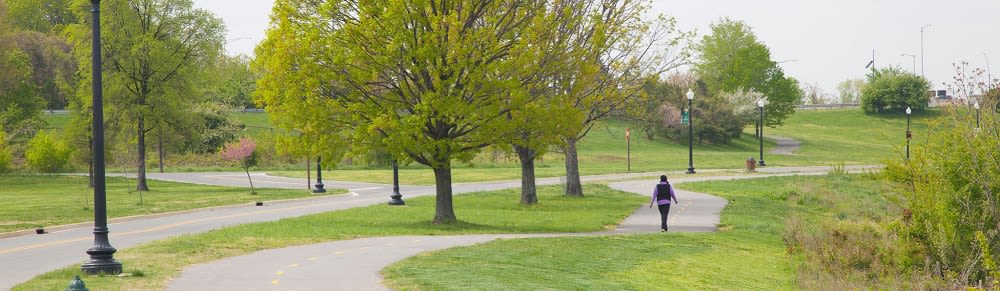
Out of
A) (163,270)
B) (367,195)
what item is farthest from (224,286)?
(367,195)

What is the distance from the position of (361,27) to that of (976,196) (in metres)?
13.0

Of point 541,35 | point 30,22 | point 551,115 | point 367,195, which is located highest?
point 30,22

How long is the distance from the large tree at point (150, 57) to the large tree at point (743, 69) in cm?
5934

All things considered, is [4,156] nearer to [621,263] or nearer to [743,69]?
[621,263]

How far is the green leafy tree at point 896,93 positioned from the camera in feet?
389

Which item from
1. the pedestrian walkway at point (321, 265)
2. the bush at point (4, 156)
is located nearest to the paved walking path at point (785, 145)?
the bush at point (4, 156)

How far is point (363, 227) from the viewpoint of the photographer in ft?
84.3

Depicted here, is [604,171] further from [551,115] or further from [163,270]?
→ [163,270]

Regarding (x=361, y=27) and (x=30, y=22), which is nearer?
(x=361, y=27)

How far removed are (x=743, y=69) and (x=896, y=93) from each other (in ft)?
75.4

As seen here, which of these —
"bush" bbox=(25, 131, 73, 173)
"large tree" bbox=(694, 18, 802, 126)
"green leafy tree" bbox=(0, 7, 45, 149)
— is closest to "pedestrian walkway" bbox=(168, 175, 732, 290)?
"bush" bbox=(25, 131, 73, 173)

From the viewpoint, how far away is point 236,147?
47406 millimetres

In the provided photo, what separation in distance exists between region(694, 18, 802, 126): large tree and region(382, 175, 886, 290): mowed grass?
7664cm

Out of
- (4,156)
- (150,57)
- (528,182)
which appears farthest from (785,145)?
(528,182)
